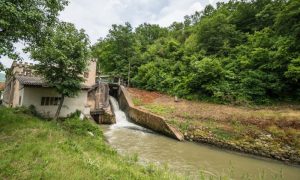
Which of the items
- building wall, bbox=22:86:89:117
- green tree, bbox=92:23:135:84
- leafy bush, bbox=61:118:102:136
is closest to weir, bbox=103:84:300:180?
Result: leafy bush, bbox=61:118:102:136

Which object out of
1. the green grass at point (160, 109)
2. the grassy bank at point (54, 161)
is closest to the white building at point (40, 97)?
the green grass at point (160, 109)

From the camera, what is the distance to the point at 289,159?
11.1 meters

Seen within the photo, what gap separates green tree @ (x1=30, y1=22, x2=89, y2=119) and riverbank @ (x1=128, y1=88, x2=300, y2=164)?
790cm

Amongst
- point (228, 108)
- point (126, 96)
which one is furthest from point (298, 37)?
point (126, 96)

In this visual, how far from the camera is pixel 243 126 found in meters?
13.9

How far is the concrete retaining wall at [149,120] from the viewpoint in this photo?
50.4 ft

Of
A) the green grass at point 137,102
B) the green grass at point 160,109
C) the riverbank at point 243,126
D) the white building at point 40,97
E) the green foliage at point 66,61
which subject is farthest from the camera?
the green grass at point 137,102

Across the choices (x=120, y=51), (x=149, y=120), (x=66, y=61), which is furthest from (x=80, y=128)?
(x=120, y=51)

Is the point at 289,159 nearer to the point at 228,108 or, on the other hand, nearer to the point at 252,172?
the point at 252,172

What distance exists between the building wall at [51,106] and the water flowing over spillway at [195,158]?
4.45 m

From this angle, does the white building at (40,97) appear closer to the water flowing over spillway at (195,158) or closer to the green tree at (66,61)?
the green tree at (66,61)

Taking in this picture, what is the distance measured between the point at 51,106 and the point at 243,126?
597 inches

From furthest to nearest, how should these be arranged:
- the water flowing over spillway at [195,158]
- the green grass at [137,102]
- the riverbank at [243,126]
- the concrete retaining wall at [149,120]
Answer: the green grass at [137,102]
the concrete retaining wall at [149,120]
the riverbank at [243,126]
the water flowing over spillway at [195,158]

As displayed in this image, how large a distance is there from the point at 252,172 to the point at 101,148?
24.1 ft
